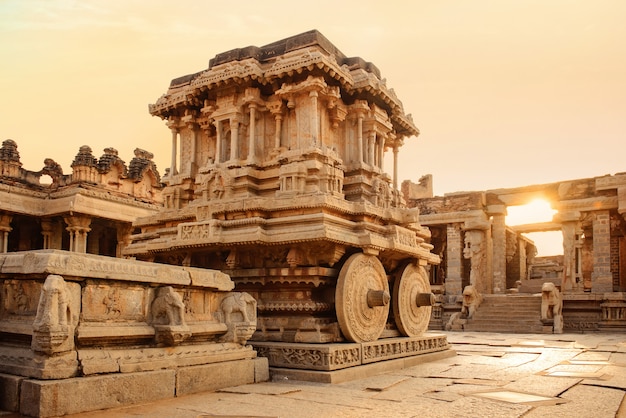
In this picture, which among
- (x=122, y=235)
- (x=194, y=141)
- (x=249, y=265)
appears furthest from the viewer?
(x=122, y=235)

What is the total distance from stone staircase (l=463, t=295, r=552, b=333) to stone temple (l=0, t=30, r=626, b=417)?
28.9 feet

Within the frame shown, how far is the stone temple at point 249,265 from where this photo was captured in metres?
5.05

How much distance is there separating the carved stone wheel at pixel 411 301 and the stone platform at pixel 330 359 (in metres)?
0.76

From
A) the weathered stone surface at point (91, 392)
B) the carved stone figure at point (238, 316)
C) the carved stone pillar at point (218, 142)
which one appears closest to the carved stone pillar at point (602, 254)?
the carved stone pillar at point (218, 142)

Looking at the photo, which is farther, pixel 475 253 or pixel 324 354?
pixel 475 253

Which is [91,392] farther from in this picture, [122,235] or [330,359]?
[122,235]

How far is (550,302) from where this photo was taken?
1817cm

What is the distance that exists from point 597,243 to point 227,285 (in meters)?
19.0

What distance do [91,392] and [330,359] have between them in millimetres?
2970

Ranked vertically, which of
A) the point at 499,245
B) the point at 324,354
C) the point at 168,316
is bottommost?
the point at 324,354

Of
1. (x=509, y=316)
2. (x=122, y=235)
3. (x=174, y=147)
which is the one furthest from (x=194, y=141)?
(x=509, y=316)

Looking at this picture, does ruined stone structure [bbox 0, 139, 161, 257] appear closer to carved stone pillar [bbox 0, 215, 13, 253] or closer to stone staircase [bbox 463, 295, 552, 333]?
carved stone pillar [bbox 0, 215, 13, 253]

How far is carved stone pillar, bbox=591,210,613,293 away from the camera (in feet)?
70.5

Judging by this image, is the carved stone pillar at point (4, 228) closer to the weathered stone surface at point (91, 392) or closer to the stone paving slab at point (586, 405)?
the weathered stone surface at point (91, 392)
